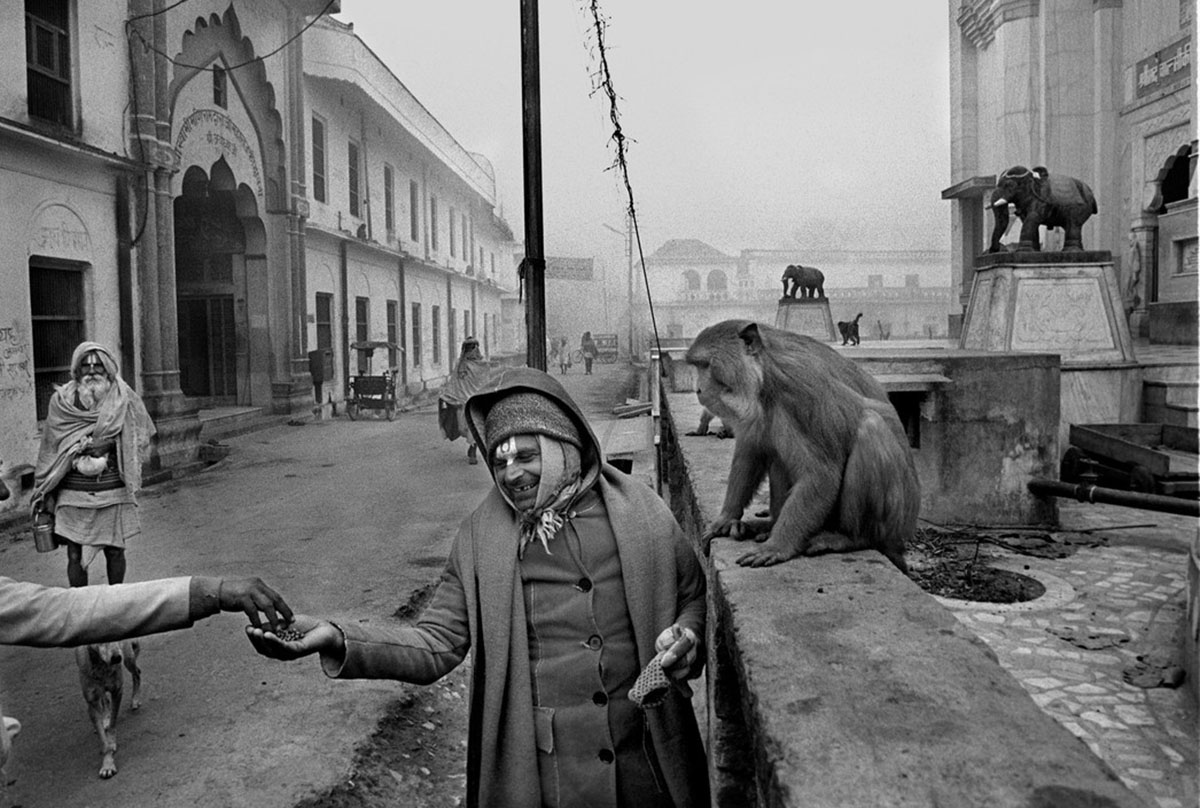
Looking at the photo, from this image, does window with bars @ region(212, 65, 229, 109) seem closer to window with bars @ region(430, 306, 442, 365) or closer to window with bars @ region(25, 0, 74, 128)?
window with bars @ region(25, 0, 74, 128)

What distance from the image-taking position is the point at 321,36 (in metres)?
17.0

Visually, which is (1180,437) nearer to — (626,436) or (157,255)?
(626,436)

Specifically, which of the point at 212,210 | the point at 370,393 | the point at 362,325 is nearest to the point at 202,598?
the point at 212,210

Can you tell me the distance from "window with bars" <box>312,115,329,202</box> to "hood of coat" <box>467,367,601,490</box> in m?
16.6

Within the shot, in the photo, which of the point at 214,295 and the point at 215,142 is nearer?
the point at 215,142

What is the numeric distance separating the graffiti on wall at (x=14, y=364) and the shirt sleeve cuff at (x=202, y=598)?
318 inches

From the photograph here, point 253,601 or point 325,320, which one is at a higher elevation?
point 325,320

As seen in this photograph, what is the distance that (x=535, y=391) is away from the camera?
6.66ft

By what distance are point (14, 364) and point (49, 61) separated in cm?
328

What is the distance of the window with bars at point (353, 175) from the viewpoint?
19119mm

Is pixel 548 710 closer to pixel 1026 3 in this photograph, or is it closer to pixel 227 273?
pixel 227 273

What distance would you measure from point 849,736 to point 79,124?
11068 mm

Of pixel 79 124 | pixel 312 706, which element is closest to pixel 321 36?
pixel 79 124

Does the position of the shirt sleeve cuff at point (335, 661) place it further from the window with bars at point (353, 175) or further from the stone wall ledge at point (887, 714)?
the window with bars at point (353, 175)
